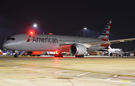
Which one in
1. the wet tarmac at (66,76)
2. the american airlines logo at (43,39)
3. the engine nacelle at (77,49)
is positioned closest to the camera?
the wet tarmac at (66,76)

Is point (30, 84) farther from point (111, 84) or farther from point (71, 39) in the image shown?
point (71, 39)

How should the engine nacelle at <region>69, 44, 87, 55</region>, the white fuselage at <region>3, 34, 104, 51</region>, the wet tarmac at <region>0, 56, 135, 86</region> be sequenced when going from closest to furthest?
the wet tarmac at <region>0, 56, 135, 86</region>, the white fuselage at <region>3, 34, 104, 51</region>, the engine nacelle at <region>69, 44, 87, 55</region>

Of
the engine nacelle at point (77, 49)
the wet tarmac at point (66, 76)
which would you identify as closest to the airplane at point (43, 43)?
the engine nacelle at point (77, 49)

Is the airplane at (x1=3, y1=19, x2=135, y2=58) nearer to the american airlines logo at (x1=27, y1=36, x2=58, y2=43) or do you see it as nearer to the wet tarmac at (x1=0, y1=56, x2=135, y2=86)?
the american airlines logo at (x1=27, y1=36, x2=58, y2=43)

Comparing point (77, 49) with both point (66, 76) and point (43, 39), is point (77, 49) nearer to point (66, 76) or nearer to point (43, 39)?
point (43, 39)

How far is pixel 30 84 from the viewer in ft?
21.6

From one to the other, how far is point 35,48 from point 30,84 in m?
24.3

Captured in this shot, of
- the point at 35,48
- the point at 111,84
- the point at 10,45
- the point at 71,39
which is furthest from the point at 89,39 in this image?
the point at 111,84

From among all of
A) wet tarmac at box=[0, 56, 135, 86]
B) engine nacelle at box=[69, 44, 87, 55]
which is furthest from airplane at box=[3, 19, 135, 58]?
wet tarmac at box=[0, 56, 135, 86]

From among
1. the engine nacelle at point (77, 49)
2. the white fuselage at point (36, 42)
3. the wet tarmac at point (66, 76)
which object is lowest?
the wet tarmac at point (66, 76)

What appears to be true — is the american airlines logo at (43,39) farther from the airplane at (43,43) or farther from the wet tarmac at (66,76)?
the wet tarmac at (66,76)

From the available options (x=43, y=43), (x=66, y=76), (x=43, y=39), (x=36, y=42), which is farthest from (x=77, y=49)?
(x=66, y=76)

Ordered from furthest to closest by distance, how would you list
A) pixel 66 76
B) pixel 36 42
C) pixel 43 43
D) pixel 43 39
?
pixel 43 39 → pixel 43 43 → pixel 36 42 → pixel 66 76

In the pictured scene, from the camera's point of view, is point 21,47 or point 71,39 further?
point 71,39
